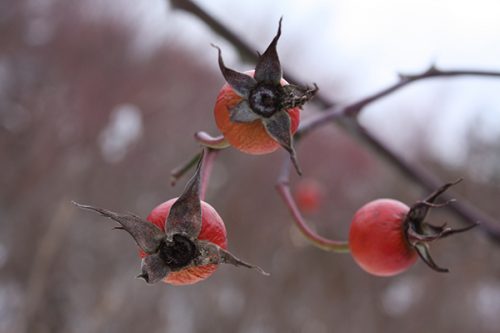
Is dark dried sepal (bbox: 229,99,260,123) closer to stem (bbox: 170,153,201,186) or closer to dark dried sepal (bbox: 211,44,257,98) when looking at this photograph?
dark dried sepal (bbox: 211,44,257,98)

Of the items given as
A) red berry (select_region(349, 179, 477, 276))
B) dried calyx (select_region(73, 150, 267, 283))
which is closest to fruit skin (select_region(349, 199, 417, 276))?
red berry (select_region(349, 179, 477, 276))

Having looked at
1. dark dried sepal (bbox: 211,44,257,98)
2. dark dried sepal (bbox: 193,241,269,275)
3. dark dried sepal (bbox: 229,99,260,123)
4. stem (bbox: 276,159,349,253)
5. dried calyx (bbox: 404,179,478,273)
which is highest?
dark dried sepal (bbox: 211,44,257,98)

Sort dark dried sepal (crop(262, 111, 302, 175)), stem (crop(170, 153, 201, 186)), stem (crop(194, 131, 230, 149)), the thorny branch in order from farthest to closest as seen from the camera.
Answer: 1. the thorny branch
2. stem (crop(170, 153, 201, 186))
3. stem (crop(194, 131, 230, 149))
4. dark dried sepal (crop(262, 111, 302, 175))

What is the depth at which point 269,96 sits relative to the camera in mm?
649

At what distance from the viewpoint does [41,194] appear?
228 inches

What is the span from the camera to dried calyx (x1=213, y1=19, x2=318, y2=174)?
62 cm

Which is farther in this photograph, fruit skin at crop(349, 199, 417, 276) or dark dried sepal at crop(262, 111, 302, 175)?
fruit skin at crop(349, 199, 417, 276)

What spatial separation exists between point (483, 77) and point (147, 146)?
7080 millimetres

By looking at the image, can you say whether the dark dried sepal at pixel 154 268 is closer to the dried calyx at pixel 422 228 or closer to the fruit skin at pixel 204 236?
the fruit skin at pixel 204 236

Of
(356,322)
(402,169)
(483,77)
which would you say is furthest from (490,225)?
(356,322)

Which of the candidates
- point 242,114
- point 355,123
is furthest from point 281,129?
point 355,123

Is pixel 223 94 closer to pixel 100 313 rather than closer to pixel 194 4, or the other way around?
pixel 194 4

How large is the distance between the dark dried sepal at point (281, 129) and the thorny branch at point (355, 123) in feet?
1.10

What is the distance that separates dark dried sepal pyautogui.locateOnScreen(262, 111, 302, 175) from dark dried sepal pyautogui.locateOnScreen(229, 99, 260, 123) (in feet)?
0.05
